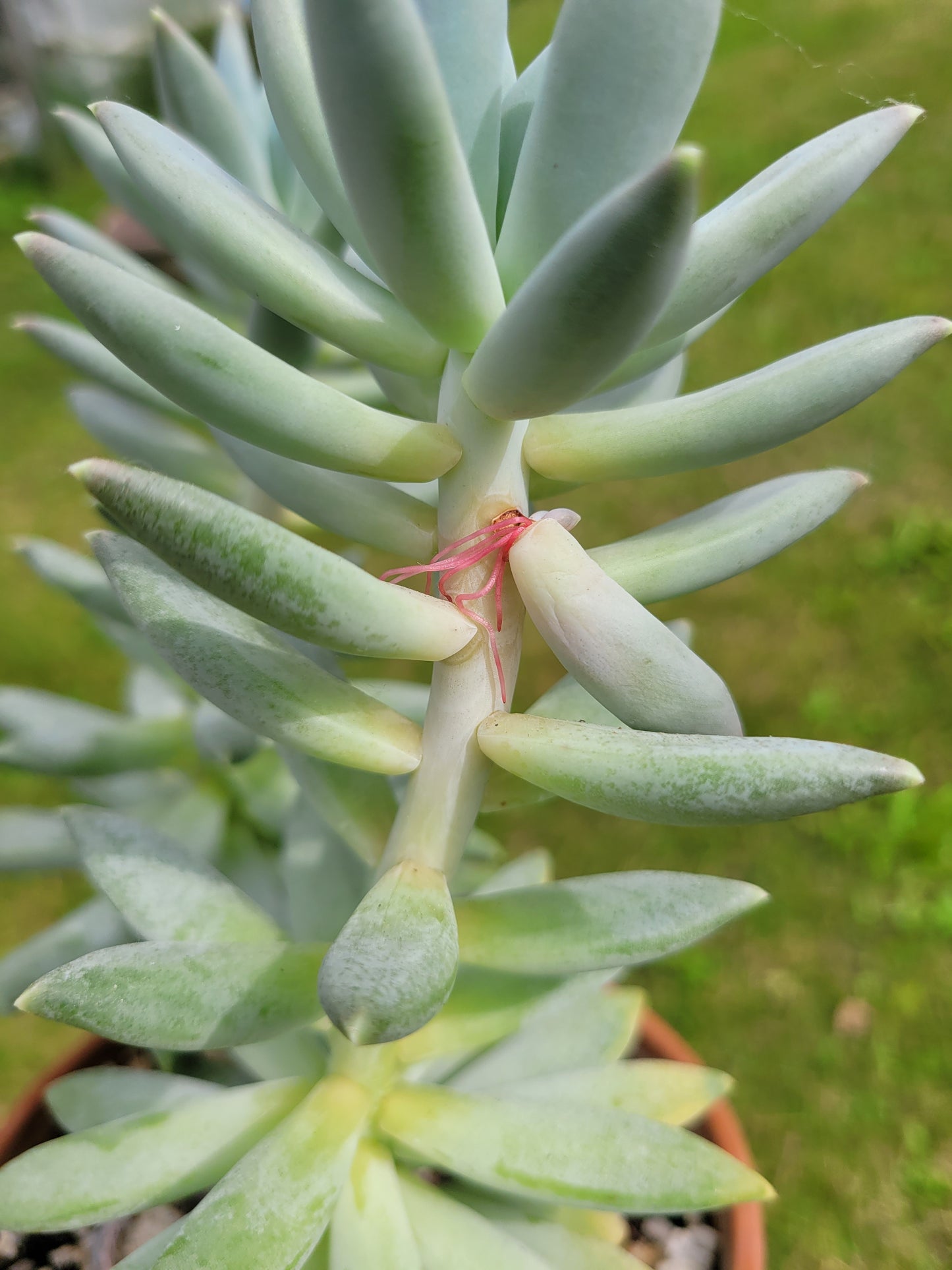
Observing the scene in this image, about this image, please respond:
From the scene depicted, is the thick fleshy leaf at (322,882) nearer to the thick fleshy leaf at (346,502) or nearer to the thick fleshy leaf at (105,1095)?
the thick fleshy leaf at (105,1095)

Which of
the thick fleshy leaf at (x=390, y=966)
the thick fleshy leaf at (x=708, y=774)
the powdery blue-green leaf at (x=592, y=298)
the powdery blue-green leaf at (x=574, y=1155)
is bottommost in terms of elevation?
the powdery blue-green leaf at (x=574, y=1155)

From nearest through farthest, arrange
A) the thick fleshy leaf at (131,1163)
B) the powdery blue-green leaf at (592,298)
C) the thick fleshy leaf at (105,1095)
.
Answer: the powdery blue-green leaf at (592,298)
the thick fleshy leaf at (131,1163)
the thick fleshy leaf at (105,1095)

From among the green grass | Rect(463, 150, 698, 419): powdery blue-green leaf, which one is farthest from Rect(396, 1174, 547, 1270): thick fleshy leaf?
the green grass

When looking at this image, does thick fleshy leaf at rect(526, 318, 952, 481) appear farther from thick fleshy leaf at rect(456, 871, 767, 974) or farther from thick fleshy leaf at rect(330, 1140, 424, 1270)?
thick fleshy leaf at rect(330, 1140, 424, 1270)

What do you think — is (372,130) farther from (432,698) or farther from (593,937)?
(593,937)

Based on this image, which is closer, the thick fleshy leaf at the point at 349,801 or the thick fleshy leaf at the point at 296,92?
the thick fleshy leaf at the point at 296,92

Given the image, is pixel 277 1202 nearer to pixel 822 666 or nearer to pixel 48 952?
pixel 48 952

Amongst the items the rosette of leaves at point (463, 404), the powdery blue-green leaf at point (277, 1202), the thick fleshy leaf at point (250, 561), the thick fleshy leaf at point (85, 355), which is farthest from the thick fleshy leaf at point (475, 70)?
the powdery blue-green leaf at point (277, 1202)

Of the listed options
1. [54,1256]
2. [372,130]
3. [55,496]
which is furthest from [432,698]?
[55,496]
